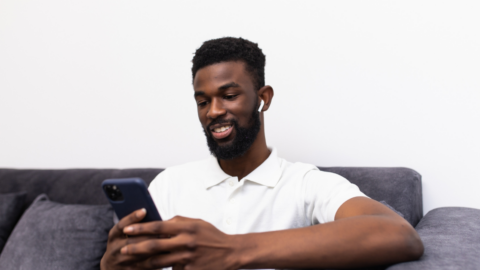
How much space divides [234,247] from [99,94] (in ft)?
4.84

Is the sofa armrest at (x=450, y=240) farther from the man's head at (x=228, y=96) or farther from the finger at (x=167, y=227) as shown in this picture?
the man's head at (x=228, y=96)

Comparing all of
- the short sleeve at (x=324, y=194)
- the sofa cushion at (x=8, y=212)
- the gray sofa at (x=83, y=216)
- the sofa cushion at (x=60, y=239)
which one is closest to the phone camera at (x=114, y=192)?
the short sleeve at (x=324, y=194)

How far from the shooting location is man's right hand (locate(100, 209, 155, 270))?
28.9 inches

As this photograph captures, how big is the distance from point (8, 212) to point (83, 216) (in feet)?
1.34

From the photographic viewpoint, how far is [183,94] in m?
1.79

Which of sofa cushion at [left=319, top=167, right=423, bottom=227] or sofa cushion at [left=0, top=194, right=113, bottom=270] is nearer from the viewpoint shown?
sofa cushion at [left=319, top=167, right=423, bottom=227]

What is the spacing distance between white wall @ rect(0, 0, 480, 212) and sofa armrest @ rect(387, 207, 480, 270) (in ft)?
0.95

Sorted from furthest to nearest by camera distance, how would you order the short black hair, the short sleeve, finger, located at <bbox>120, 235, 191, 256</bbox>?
1. the short black hair
2. the short sleeve
3. finger, located at <bbox>120, 235, 191, 256</bbox>

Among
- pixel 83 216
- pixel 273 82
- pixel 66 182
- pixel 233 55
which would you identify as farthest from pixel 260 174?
pixel 66 182

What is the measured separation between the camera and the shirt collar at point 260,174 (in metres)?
1.12

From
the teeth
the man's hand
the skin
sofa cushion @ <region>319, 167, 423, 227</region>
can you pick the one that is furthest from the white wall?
the man's hand

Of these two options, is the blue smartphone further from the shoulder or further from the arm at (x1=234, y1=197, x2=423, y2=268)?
the shoulder

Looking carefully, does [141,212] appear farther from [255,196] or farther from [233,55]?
[233,55]

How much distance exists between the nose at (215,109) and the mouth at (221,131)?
4cm
